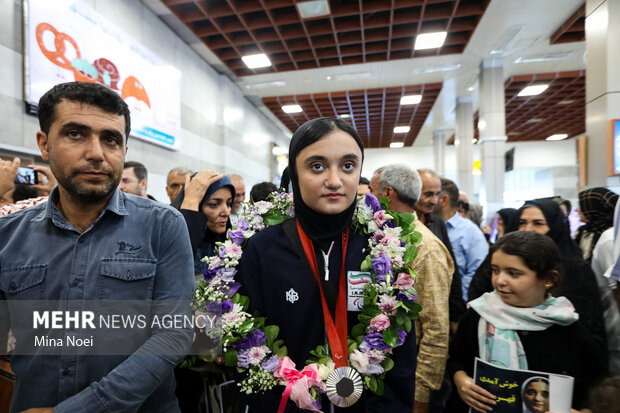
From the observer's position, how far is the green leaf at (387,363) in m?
1.27

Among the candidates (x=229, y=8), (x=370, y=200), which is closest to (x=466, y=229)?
(x=370, y=200)

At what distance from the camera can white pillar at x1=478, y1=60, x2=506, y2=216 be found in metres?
8.83

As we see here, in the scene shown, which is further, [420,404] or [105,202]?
[420,404]

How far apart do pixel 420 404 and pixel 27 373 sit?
1.75 metres

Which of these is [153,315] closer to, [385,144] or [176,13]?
[176,13]

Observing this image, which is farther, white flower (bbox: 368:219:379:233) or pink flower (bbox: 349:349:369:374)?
white flower (bbox: 368:219:379:233)

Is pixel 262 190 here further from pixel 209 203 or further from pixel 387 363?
pixel 387 363

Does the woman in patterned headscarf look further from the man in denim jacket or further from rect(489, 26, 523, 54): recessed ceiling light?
rect(489, 26, 523, 54): recessed ceiling light

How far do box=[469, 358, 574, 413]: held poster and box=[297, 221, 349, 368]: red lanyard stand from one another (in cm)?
74

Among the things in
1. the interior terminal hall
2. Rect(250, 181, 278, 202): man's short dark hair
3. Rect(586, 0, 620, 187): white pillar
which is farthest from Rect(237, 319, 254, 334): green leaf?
Rect(586, 0, 620, 187): white pillar

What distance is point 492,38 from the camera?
746 centimetres

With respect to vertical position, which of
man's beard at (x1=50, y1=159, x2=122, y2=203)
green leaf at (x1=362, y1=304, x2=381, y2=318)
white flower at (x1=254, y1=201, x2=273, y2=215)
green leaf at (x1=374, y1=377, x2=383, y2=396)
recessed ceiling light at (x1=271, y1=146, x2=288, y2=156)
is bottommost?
green leaf at (x1=374, y1=377, x2=383, y2=396)

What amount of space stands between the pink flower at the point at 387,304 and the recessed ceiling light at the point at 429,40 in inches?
287

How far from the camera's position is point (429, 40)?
7434mm
